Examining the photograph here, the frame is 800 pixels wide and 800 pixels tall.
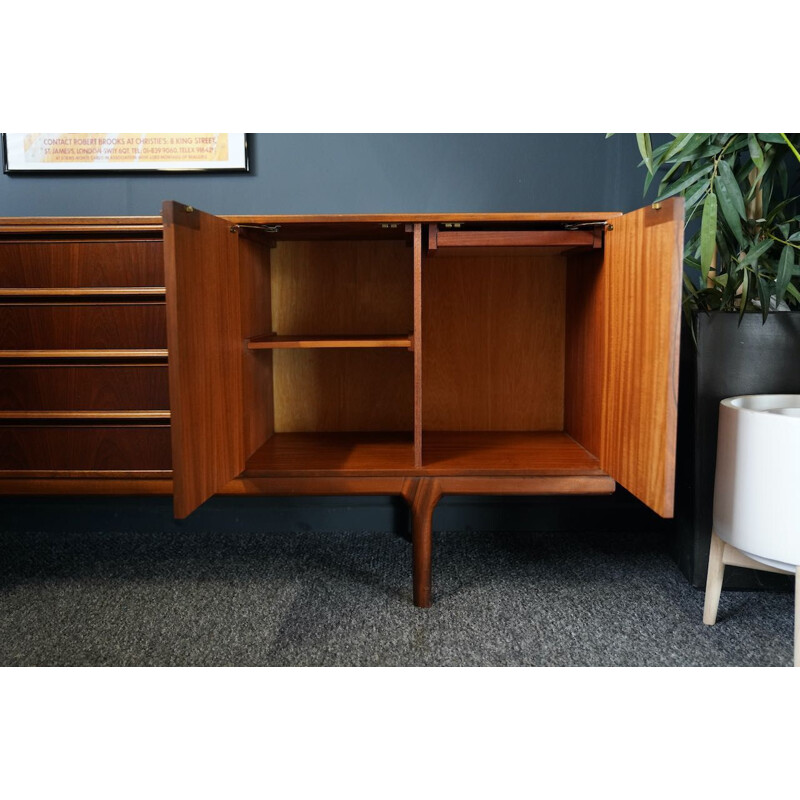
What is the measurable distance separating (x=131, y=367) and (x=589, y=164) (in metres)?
1.29

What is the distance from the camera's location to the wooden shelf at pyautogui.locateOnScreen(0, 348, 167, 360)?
1.59m

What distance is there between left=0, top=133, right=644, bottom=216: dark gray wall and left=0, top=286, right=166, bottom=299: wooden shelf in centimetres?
50

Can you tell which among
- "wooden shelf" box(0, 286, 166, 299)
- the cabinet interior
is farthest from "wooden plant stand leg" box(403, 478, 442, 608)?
"wooden shelf" box(0, 286, 166, 299)

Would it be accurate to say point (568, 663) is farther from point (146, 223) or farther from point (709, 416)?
point (146, 223)

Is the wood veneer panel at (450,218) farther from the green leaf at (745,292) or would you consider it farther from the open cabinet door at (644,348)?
the green leaf at (745,292)

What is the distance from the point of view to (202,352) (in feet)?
4.21

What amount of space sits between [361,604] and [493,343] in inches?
30.5

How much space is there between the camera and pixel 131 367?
160 centimetres

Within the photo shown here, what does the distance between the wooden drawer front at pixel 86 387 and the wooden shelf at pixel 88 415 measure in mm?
12

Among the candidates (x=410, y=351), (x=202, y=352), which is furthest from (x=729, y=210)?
(x=202, y=352)

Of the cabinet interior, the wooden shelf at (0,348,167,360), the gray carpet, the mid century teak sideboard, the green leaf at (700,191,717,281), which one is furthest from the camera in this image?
the cabinet interior

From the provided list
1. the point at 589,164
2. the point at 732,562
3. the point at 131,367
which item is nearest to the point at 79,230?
the point at 131,367

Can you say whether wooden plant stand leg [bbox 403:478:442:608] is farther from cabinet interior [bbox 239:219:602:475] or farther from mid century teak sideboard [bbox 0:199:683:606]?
cabinet interior [bbox 239:219:602:475]

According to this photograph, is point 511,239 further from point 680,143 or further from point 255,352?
point 255,352
